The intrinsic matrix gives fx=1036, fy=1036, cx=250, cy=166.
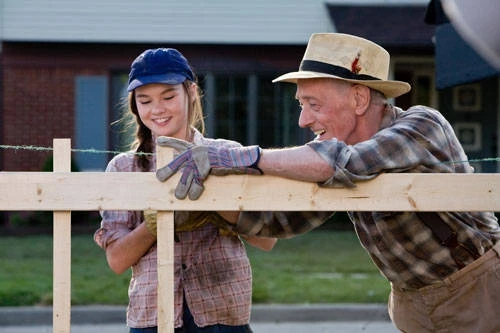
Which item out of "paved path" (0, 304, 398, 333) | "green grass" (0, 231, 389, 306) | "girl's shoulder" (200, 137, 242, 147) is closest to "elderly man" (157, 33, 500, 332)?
"girl's shoulder" (200, 137, 242, 147)

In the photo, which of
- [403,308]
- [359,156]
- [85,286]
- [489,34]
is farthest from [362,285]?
[489,34]

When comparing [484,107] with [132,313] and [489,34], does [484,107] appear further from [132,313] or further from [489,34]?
[489,34]

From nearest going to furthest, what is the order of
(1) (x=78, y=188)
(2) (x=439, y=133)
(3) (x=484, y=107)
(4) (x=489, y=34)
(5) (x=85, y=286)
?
(4) (x=489, y=34) → (1) (x=78, y=188) → (2) (x=439, y=133) → (5) (x=85, y=286) → (3) (x=484, y=107)

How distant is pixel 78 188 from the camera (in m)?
3.06

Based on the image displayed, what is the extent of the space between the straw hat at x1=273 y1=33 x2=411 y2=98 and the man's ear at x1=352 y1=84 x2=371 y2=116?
0.10ft

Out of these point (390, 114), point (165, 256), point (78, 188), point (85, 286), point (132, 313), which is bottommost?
point (85, 286)

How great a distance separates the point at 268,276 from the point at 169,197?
26.9ft

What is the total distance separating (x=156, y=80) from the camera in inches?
141

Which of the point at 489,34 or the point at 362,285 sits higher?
the point at 489,34

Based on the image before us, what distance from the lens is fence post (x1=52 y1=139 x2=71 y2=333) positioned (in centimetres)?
304

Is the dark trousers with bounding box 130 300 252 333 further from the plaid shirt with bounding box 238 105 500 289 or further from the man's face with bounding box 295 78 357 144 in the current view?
the man's face with bounding box 295 78 357 144

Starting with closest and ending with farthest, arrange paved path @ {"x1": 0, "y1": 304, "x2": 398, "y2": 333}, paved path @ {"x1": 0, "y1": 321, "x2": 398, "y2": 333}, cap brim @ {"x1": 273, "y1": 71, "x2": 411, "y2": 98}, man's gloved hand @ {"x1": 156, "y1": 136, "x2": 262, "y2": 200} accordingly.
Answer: man's gloved hand @ {"x1": 156, "y1": 136, "x2": 262, "y2": 200}
cap brim @ {"x1": 273, "y1": 71, "x2": 411, "y2": 98}
paved path @ {"x1": 0, "y1": 321, "x2": 398, "y2": 333}
paved path @ {"x1": 0, "y1": 304, "x2": 398, "y2": 333}

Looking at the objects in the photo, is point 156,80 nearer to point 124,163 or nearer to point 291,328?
point 124,163

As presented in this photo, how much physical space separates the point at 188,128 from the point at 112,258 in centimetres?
54
